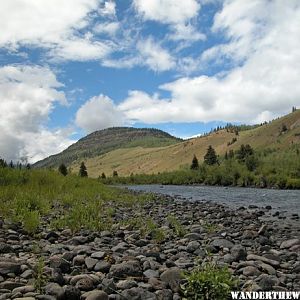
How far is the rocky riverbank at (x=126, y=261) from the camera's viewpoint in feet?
22.4

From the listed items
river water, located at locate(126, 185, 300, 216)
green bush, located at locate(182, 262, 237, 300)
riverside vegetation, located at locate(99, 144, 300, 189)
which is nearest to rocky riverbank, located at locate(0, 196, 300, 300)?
green bush, located at locate(182, 262, 237, 300)

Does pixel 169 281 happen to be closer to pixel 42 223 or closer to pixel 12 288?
pixel 12 288

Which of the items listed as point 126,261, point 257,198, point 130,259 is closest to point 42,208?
point 130,259

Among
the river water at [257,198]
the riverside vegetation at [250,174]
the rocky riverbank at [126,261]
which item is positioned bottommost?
the rocky riverbank at [126,261]

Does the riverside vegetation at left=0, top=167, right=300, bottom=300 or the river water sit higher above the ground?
the river water

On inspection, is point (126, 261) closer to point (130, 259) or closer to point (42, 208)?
point (130, 259)

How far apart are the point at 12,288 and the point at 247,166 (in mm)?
75602

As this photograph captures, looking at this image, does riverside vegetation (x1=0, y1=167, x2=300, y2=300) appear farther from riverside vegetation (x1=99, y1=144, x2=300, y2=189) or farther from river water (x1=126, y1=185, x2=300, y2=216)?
riverside vegetation (x1=99, y1=144, x2=300, y2=189)

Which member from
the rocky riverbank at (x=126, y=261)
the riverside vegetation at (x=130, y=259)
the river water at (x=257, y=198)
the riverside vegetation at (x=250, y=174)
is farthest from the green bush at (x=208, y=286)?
the riverside vegetation at (x=250, y=174)

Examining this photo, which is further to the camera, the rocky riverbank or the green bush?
the rocky riverbank

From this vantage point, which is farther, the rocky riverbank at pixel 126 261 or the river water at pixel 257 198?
the river water at pixel 257 198

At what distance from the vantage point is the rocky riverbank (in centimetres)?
683

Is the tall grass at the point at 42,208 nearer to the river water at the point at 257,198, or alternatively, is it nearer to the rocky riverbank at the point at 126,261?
the rocky riverbank at the point at 126,261

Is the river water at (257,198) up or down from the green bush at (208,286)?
up
